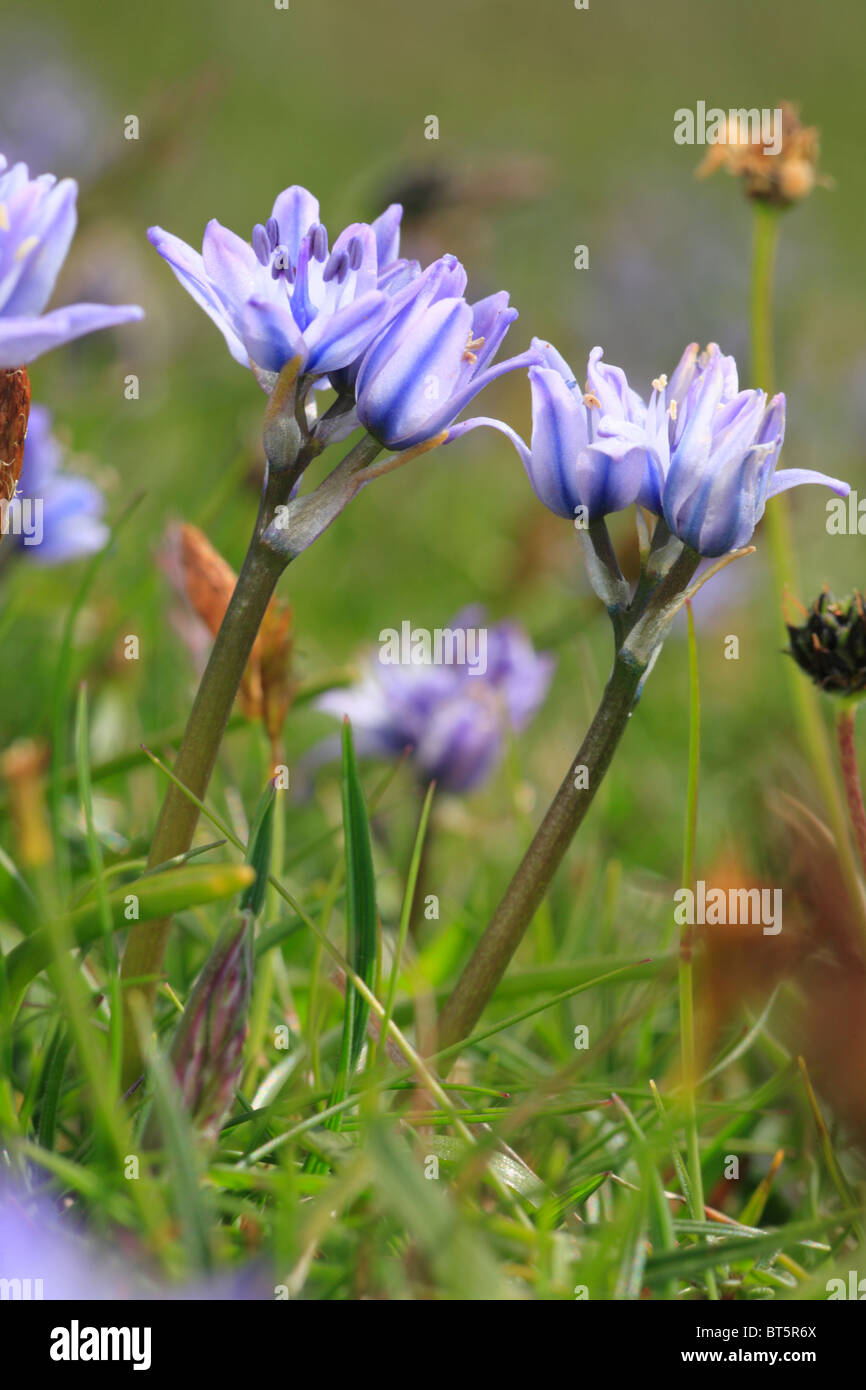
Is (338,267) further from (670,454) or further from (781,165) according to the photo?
(781,165)

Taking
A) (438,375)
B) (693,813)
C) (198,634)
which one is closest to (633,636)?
(693,813)

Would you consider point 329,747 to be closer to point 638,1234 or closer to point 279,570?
point 279,570

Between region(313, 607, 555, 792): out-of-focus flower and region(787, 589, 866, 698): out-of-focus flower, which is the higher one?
region(313, 607, 555, 792): out-of-focus flower

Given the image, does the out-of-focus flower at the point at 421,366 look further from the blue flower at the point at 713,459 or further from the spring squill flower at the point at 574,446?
the blue flower at the point at 713,459

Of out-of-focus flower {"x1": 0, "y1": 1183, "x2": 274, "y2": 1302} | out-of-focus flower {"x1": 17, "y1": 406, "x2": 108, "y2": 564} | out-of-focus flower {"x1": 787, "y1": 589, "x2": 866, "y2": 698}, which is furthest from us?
out-of-focus flower {"x1": 17, "y1": 406, "x2": 108, "y2": 564}

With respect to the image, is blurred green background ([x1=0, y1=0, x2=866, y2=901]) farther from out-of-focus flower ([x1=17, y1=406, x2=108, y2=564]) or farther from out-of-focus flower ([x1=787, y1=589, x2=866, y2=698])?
out-of-focus flower ([x1=787, y1=589, x2=866, y2=698])

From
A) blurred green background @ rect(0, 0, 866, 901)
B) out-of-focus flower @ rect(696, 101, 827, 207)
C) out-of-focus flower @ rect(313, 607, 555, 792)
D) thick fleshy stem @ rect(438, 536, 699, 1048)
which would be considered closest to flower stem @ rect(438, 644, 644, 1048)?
thick fleshy stem @ rect(438, 536, 699, 1048)
